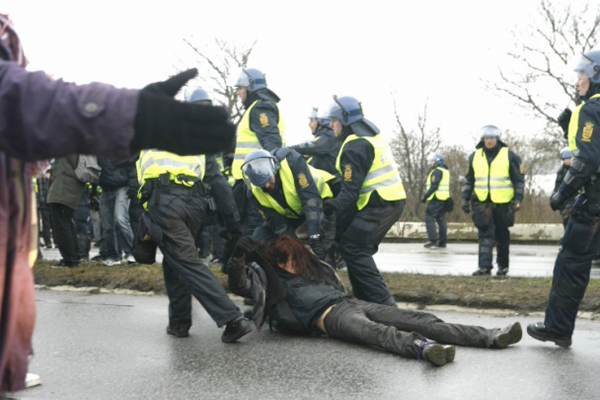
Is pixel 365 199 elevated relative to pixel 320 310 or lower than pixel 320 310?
elevated

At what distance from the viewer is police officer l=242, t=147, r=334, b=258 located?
681cm

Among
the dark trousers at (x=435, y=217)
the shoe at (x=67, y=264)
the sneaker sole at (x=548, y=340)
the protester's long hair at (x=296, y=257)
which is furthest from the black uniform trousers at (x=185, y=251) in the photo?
the dark trousers at (x=435, y=217)

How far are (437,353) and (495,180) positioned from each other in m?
5.90

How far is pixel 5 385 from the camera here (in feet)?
6.05

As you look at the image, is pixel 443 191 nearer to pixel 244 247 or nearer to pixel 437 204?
pixel 437 204

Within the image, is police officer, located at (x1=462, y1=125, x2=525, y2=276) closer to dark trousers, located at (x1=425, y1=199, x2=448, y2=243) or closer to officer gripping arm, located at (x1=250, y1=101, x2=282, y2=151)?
officer gripping arm, located at (x1=250, y1=101, x2=282, y2=151)

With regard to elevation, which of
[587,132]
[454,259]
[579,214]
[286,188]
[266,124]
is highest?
[266,124]

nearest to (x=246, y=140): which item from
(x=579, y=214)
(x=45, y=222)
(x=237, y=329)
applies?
(x=237, y=329)

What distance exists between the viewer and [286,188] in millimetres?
7000

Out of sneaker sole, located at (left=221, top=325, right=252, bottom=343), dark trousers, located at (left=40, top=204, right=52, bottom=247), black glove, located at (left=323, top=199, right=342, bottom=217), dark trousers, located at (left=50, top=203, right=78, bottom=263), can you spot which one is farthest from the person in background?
dark trousers, located at (left=40, top=204, right=52, bottom=247)

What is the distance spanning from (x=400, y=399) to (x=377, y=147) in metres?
3.20

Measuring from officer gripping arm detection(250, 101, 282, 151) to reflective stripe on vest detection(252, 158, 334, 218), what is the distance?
899mm

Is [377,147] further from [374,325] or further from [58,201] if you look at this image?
[58,201]

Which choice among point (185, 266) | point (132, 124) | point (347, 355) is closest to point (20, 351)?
point (132, 124)
